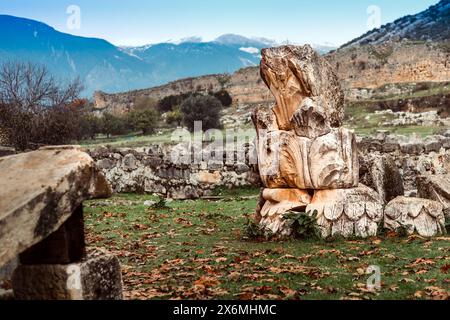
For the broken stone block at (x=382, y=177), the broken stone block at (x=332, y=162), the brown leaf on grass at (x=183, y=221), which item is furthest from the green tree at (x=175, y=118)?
the broken stone block at (x=332, y=162)

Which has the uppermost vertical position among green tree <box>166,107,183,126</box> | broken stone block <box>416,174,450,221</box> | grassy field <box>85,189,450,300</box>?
green tree <box>166,107,183,126</box>

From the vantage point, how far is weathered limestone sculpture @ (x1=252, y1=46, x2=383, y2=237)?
990 centimetres

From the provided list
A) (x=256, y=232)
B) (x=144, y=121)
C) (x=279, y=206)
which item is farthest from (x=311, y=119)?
(x=144, y=121)

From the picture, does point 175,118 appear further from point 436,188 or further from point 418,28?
point 418,28

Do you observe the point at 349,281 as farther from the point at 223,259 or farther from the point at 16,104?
the point at 16,104

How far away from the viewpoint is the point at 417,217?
981 centimetres

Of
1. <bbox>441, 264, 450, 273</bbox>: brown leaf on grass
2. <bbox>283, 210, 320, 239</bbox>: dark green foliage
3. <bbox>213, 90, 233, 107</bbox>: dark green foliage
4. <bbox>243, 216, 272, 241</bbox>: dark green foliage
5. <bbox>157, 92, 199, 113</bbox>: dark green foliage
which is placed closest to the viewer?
<bbox>441, 264, 450, 273</bbox>: brown leaf on grass

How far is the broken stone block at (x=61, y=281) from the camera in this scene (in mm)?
4797

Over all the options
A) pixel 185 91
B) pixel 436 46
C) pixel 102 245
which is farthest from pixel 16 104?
pixel 436 46

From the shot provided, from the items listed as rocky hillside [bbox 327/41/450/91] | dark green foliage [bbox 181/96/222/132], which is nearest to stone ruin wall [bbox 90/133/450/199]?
dark green foliage [bbox 181/96/222/132]

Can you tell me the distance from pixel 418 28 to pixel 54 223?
126m

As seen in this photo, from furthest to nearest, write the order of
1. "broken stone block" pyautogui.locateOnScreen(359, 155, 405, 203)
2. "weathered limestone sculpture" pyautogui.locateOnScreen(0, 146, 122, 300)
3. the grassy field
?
"broken stone block" pyautogui.locateOnScreen(359, 155, 405, 203), the grassy field, "weathered limestone sculpture" pyautogui.locateOnScreen(0, 146, 122, 300)

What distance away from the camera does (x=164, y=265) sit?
327 inches

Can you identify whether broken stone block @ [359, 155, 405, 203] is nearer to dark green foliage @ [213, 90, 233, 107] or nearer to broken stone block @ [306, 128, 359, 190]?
broken stone block @ [306, 128, 359, 190]
